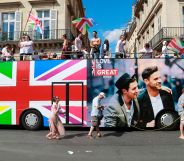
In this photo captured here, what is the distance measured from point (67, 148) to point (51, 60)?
16.8 ft

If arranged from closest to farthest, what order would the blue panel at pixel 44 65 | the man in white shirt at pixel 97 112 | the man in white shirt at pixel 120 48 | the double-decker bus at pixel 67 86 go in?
the man in white shirt at pixel 97 112 < the double-decker bus at pixel 67 86 < the blue panel at pixel 44 65 < the man in white shirt at pixel 120 48

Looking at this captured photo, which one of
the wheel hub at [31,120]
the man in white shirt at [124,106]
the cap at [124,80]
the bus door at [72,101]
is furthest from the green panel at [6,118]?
the cap at [124,80]

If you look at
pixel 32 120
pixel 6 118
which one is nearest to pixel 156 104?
pixel 32 120

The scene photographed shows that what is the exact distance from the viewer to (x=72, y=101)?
14.9 m

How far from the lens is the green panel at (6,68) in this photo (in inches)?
611

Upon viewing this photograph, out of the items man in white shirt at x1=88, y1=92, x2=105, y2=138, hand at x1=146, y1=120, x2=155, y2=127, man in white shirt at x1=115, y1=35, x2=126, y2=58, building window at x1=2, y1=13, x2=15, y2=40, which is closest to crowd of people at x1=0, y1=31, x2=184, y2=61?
man in white shirt at x1=115, y1=35, x2=126, y2=58

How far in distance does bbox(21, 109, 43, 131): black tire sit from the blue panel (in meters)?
1.59

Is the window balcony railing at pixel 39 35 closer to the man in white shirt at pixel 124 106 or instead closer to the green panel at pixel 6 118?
the green panel at pixel 6 118

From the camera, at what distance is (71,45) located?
54.6ft

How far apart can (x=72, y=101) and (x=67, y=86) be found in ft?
2.19

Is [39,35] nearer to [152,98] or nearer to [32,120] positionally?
[32,120]

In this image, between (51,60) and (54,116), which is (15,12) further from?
(54,116)

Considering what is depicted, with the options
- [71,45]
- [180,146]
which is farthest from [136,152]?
[71,45]

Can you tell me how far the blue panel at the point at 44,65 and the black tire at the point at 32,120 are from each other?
5.20 feet
